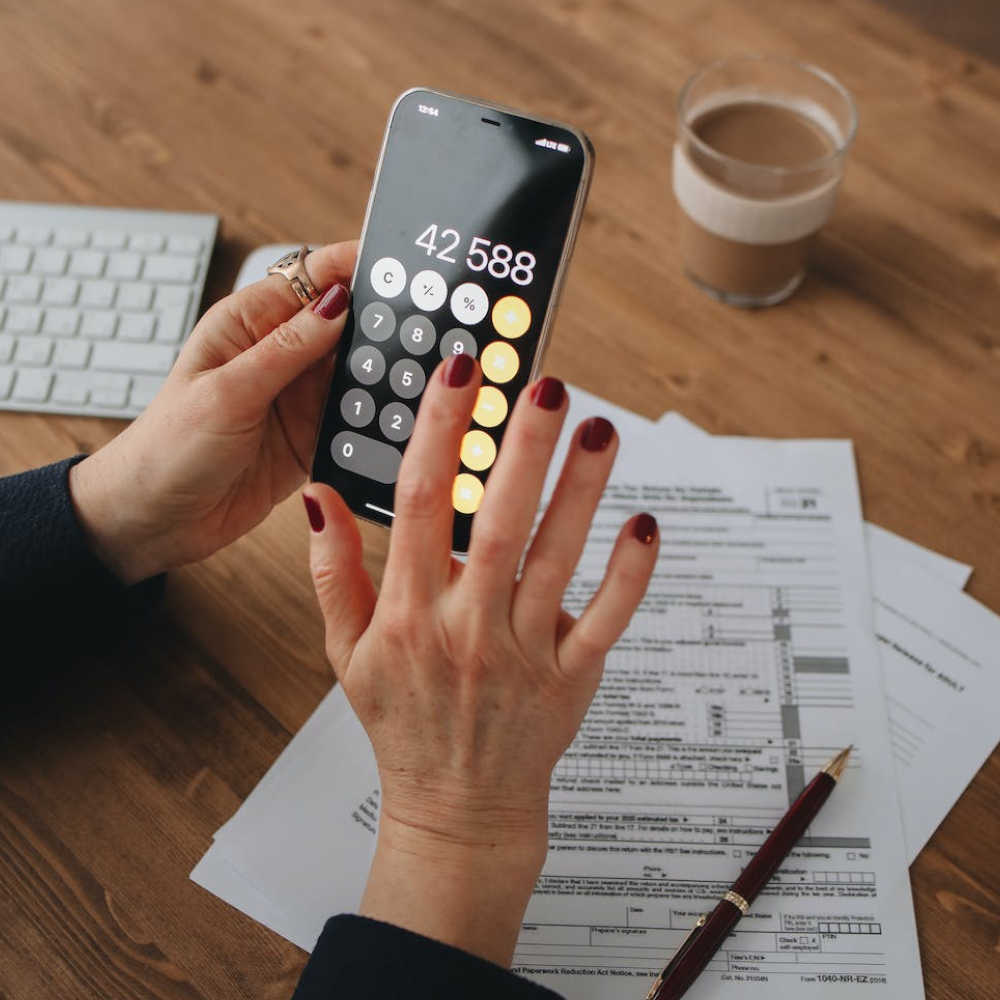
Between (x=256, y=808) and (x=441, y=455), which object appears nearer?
(x=441, y=455)

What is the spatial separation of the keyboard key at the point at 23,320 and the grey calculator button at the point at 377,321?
0.99ft

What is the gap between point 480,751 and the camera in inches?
18.0

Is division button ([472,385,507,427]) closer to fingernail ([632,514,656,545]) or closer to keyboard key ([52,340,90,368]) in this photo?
fingernail ([632,514,656,545])

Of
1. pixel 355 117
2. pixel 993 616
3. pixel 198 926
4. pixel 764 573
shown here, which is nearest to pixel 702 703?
pixel 764 573

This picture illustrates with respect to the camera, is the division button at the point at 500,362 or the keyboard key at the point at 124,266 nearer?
the division button at the point at 500,362

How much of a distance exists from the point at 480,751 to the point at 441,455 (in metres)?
0.14

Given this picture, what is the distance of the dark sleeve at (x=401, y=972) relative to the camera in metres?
0.43

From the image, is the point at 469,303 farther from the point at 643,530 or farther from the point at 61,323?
the point at 61,323

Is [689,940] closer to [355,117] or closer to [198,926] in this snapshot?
[198,926]

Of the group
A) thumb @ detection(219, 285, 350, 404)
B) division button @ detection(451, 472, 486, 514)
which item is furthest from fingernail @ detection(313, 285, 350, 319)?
division button @ detection(451, 472, 486, 514)

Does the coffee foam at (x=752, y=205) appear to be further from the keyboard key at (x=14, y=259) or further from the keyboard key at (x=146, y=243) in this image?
the keyboard key at (x=14, y=259)

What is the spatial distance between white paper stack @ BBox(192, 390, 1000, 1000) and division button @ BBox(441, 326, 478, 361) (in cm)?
16

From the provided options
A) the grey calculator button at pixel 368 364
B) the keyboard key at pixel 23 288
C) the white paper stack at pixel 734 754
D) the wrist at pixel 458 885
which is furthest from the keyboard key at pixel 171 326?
the wrist at pixel 458 885

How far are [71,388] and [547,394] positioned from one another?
0.42 meters
